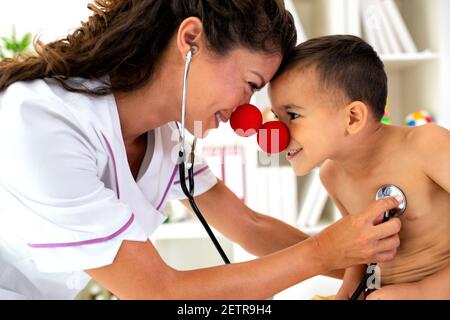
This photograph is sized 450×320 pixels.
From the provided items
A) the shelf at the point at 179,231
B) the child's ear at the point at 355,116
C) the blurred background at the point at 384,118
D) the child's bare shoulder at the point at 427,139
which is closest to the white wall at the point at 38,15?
the blurred background at the point at 384,118

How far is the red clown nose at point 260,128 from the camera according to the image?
1076 millimetres

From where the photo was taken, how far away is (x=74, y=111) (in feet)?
3.07

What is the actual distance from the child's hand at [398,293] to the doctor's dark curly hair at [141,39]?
1.58 ft

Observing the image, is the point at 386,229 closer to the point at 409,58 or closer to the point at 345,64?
the point at 345,64

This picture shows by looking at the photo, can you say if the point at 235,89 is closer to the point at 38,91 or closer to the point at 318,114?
the point at 318,114

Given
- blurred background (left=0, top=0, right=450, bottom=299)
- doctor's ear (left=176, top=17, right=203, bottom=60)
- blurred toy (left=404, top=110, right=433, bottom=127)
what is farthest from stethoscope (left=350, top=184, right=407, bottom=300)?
blurred toy (left=404, top=110, right=433, bottom=127)

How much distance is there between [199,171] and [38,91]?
1.45 ft

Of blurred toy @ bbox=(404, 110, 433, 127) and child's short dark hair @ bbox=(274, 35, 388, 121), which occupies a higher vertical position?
child's short dark hair @ bbox=(274, 35, 388, 121)

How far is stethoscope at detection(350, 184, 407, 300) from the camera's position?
0.98 metres

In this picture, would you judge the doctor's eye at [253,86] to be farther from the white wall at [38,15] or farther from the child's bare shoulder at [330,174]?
the white wall at [38,15]

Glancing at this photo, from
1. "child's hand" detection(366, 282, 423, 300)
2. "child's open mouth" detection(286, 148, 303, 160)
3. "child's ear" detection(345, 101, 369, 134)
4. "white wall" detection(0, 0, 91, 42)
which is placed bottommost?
"child's hand" detection(366, 282, 423, 300)

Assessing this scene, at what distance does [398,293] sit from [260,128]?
1.30ft

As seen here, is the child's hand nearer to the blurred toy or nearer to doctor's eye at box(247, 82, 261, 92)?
doctor's eye at box(247, 82, 261, 92)
